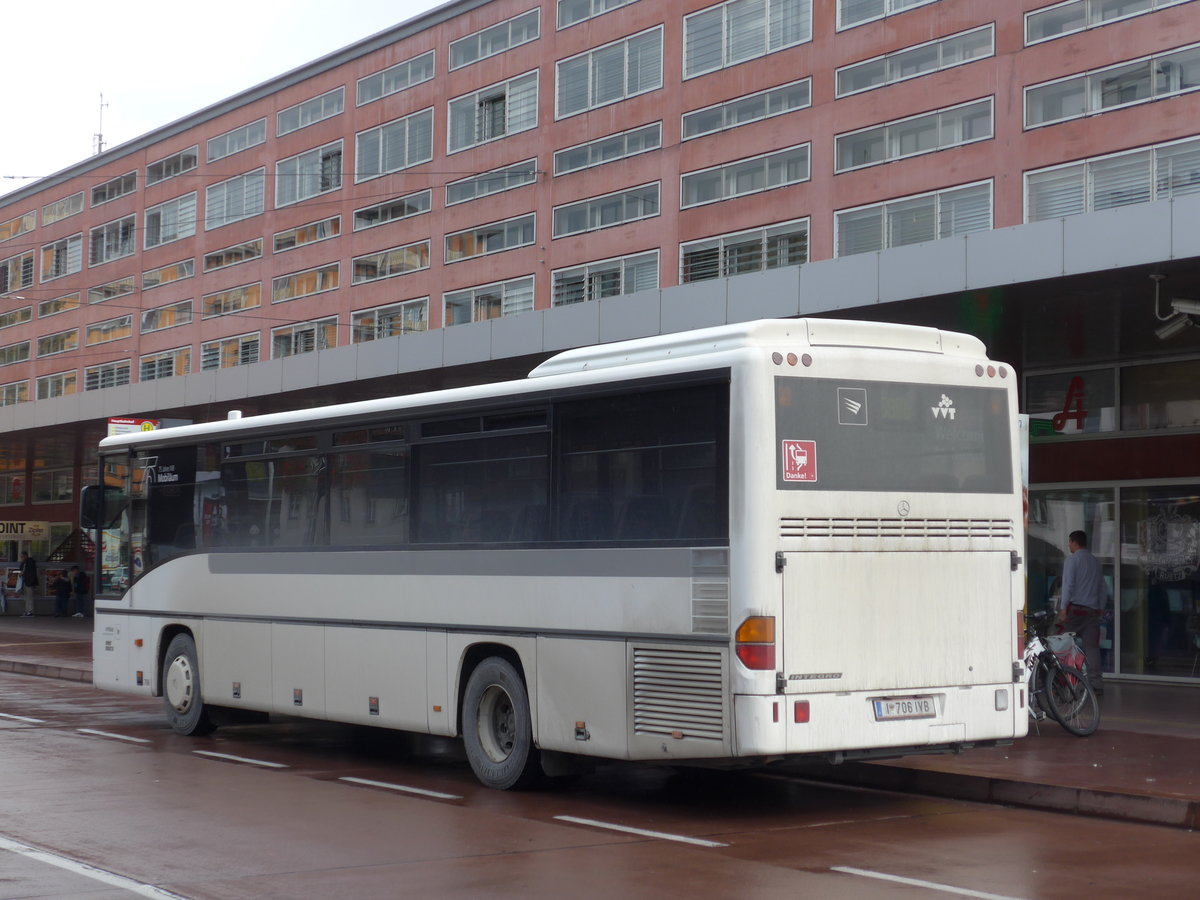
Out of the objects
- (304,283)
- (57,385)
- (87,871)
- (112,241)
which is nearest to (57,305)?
(57,385)

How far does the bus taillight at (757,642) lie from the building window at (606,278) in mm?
23903

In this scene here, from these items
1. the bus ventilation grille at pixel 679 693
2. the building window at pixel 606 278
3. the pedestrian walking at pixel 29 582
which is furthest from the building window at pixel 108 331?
the bus ventilation grille at pixel 679 693

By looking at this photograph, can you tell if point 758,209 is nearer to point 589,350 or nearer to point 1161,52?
point 1161,52

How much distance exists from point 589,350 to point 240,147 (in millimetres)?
39445

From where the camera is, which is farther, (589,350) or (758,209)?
(758,209)

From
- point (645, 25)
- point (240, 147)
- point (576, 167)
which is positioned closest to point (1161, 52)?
point (645, 25)

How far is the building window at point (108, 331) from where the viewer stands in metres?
54.6

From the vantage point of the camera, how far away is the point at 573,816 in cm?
1052

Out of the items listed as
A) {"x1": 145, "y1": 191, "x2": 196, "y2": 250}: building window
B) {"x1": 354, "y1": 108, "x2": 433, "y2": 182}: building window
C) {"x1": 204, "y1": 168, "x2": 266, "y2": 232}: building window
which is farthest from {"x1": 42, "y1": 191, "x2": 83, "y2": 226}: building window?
{"x1": 354, "y1": 108, "x2": 433, "y2": 182}: building window

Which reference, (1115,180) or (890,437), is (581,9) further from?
(890,437)

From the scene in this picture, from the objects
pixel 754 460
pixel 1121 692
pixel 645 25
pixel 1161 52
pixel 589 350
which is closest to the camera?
pixel 754 460

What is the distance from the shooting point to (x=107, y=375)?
55844mm

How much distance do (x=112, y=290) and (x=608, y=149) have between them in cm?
2662

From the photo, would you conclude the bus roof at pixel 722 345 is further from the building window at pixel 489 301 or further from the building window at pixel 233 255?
the building window at pixel 233 255
